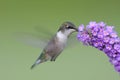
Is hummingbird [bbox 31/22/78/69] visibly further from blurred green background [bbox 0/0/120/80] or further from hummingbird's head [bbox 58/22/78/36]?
blurred green background [bbox 0/0/120/80]

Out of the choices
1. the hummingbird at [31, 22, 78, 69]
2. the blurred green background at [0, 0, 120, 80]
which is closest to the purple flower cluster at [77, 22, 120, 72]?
the hummingbird at [31, 22, 78, 69]

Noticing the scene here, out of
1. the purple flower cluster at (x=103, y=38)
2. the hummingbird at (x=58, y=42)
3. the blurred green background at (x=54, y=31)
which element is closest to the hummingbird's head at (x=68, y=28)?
the hummingbird at (x=58, y=42)

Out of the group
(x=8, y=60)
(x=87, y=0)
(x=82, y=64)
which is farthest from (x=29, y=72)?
(x=87, y=0)

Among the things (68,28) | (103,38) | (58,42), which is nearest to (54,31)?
(58,42)

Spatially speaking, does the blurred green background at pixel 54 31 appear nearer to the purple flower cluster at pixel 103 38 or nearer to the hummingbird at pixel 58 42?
the hummingbird at pixel 58 42

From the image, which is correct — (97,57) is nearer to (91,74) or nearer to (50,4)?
(91,74)
